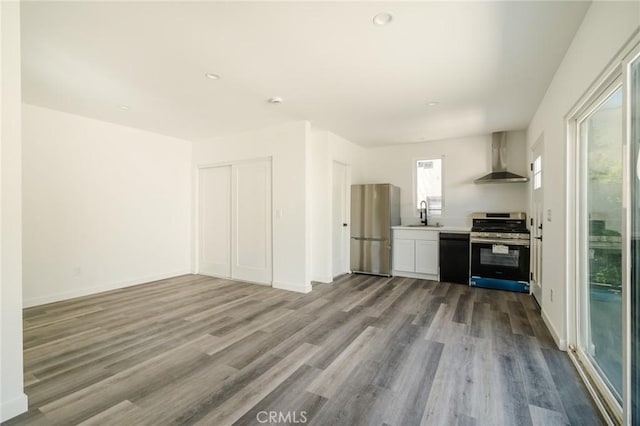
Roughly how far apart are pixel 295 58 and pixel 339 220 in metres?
3.29

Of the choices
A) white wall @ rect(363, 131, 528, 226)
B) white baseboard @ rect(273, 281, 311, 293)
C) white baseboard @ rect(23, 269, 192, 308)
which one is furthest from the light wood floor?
white wall @ rect(363, 131, 528, 226)

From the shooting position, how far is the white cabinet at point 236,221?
4746 millimetres

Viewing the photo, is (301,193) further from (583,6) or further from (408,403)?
(583,6)

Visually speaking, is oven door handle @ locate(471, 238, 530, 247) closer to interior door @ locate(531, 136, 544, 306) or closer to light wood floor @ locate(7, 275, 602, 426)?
interior door @ locate(531, 136, 544, 306)

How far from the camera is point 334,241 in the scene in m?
5.22

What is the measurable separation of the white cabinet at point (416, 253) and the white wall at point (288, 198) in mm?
1921

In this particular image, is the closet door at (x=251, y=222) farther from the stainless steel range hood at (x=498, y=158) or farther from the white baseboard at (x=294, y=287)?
the stainless steel range hood at (x=498, y=158)

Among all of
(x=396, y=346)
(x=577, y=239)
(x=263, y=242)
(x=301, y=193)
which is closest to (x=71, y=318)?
(x=263, y=242)

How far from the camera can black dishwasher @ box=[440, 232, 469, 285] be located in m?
4.70

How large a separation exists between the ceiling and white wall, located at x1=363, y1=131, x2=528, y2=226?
1.14 meters

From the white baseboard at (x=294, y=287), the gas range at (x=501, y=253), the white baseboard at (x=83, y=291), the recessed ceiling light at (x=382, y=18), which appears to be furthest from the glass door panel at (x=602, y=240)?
the white baseboard at (x=83, y=291)

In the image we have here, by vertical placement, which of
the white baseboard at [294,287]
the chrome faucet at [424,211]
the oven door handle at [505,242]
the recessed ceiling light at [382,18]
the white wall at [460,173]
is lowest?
the white baseboard at [294,287]

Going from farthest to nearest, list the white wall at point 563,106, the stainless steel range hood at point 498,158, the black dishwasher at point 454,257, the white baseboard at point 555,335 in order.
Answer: the stainless steel range hood at point 498,158 < the black dishwasher at point 454,257 < the white baseboard at point 555,335 < the white wall at point 563,106

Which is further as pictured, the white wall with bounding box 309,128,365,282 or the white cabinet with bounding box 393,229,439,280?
the white cabinet with bounding box 393,229,439,280
